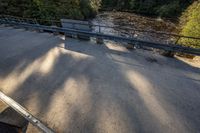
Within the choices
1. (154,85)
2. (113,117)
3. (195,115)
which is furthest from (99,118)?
(195,115)

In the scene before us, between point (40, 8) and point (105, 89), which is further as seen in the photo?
point (40, 8)

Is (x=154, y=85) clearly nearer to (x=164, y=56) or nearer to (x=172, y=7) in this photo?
(x=164, y=56)

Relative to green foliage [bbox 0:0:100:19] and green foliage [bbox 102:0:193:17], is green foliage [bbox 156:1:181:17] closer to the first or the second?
green foliage [bbox 102:0:193:17]

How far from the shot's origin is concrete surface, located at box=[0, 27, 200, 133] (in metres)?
3.81

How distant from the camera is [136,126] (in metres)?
3.70

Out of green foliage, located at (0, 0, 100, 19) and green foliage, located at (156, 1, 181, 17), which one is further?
green foliage, located at (156, 1, 181, 17)

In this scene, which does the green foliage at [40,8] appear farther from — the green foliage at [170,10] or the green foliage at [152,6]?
the green foliage at [152,6]

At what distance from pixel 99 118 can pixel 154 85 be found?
7.23 ft

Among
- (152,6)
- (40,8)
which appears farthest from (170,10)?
(40,8)

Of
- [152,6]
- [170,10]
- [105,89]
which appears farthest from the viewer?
[152,6]

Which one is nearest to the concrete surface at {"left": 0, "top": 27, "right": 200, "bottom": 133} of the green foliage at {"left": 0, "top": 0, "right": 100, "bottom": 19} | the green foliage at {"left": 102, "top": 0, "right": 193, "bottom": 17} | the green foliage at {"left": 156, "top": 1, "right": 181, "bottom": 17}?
the green foliage at {"left": 0, "top": 0, "right": 100, "bottom": 19}

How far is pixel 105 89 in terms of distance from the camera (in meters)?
4.87

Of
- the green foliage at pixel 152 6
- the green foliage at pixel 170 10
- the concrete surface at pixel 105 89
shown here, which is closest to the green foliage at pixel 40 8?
the concrete surface at pixel 105 89

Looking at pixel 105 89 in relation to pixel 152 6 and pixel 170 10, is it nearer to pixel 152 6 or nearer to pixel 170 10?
pixel 170 10
